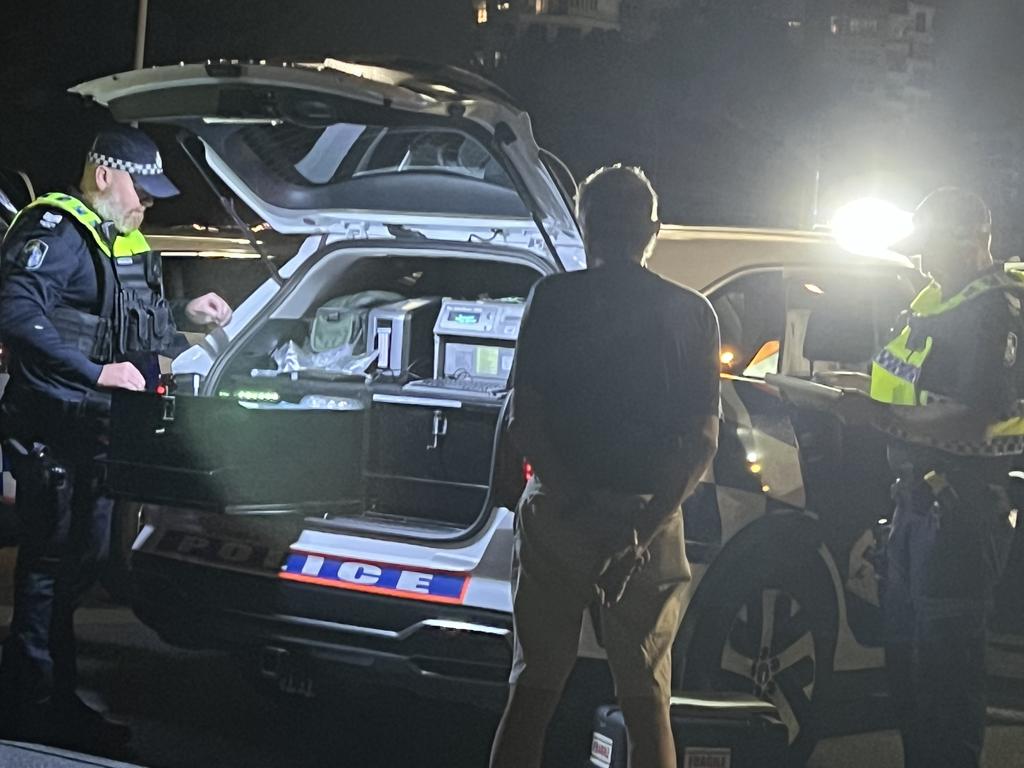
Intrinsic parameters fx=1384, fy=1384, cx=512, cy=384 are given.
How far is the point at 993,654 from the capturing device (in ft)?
10.6

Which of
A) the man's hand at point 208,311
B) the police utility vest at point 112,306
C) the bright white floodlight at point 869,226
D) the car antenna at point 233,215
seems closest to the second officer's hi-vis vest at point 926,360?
the bright white floodlight at point 869,226

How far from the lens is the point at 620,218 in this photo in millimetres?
3129

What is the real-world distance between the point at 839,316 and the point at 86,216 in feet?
7.00

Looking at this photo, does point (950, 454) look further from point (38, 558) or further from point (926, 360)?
point (38, 558)

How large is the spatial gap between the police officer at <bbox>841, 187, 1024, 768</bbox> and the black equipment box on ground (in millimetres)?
329

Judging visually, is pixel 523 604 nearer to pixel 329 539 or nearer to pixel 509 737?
pixel 509 737

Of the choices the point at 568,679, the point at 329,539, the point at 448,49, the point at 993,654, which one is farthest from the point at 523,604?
the point at 448,49

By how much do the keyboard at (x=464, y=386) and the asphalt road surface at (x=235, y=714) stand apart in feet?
2.94

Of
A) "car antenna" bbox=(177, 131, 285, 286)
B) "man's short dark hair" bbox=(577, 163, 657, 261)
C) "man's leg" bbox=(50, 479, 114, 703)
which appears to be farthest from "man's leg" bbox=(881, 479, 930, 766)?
"man's leg" bbox=(50, 479, 114, 703)

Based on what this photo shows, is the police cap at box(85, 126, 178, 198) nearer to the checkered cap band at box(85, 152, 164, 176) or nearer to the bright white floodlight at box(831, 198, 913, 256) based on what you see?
the checkered cap band at box(85, 152, 164, 176)

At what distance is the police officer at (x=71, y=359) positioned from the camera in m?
3.98

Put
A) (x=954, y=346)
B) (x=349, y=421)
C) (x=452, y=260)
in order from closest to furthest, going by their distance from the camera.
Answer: (x=954, y=346) < (x=349, y=421) < (x=452, y=260)

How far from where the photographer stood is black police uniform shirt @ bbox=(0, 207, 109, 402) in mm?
3953

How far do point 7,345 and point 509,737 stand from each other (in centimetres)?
194
